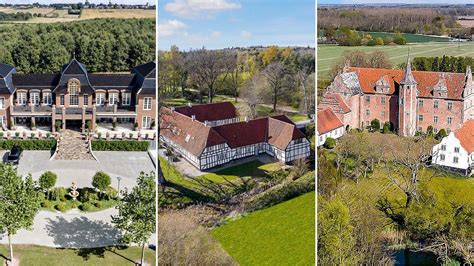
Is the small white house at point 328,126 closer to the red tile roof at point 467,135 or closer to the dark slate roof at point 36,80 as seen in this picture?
the red tile roof at point 467,135

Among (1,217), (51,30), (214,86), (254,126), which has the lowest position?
(1,217)

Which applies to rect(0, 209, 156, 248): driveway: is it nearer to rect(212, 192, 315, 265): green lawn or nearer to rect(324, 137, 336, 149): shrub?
rect(212, 192, 315, 265): green lawn

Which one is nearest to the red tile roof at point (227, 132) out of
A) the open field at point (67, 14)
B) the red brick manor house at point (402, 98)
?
the red brick manor house at point (402, 98)

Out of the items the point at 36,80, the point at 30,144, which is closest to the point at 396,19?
the point at 36,80

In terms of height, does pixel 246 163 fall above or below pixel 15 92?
below

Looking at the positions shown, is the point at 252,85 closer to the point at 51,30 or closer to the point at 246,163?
the point at 246,163

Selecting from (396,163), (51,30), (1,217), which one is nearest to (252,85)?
(396,163)

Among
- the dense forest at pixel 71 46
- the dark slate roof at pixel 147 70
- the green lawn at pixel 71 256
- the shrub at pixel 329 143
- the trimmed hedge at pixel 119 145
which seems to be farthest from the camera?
the shrub at pixel 329 143
